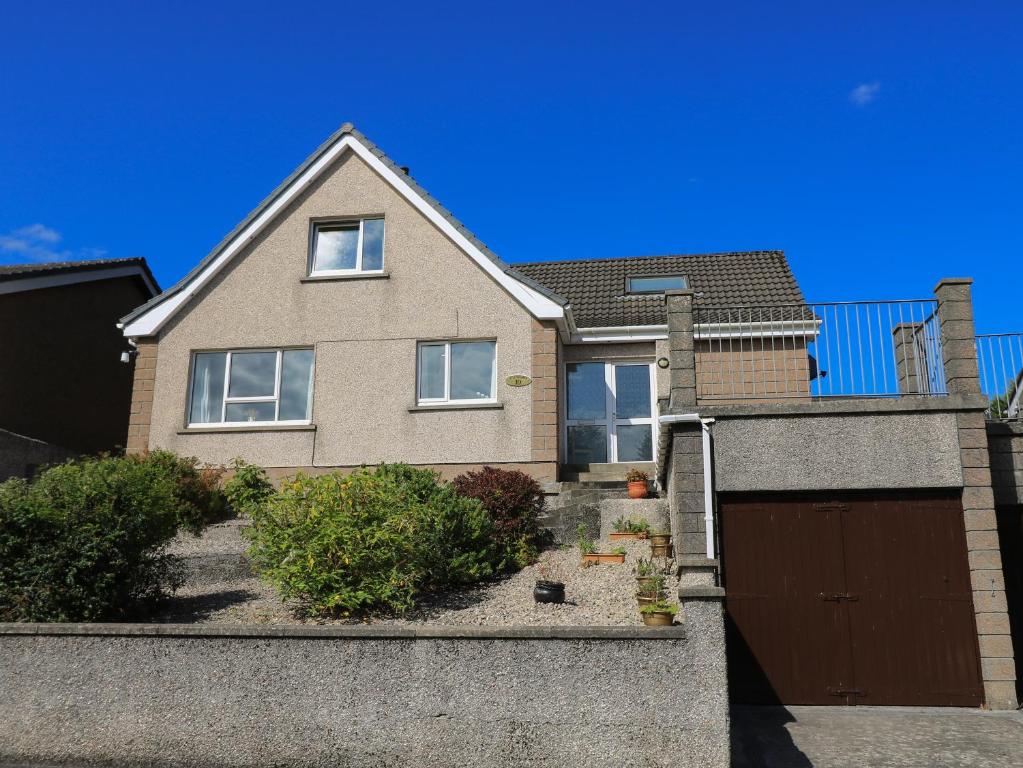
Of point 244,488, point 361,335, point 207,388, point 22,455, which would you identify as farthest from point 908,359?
point 22,455

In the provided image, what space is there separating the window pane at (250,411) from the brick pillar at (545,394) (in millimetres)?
4757

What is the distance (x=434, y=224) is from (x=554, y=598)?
26.2 feet

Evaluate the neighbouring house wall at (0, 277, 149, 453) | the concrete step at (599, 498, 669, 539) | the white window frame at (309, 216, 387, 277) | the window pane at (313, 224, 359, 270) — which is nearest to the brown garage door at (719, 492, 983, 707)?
the concrete step at (599, 498, 669, 539)

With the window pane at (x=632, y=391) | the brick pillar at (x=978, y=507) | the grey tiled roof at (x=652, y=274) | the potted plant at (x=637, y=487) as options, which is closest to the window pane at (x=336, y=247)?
the grey tiled roof at (x=652, y=274)

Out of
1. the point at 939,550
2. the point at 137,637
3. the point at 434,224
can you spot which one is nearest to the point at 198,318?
the point at 434,224

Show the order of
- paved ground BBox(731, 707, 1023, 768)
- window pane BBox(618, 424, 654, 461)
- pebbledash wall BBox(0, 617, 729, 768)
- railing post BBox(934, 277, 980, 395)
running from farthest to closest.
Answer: window pane BBox(618, 424, 654, 461) < railing post BBox(934, 277, 980, 395) < paved ground BBox(731, 707, 1023, 768) < pebbledash wall BBox(0, 617, 729, 768)

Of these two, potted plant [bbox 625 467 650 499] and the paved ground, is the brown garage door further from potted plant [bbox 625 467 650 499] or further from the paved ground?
potted plant [bbox 625 467 650 499]

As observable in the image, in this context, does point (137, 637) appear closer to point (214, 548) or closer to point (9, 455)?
point (214, 548)

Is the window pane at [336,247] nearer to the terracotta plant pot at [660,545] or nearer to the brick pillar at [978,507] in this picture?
the terracotta plant pot at [660,545]

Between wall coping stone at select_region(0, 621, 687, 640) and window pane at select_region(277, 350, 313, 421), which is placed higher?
window pane at select_region(277, 350, 313, 421)

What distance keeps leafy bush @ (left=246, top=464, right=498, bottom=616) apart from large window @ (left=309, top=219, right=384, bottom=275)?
5.94 meters

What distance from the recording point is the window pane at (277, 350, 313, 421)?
14664mm

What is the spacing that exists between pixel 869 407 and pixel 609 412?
22.6ft

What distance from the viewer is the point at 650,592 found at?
8.34 m
